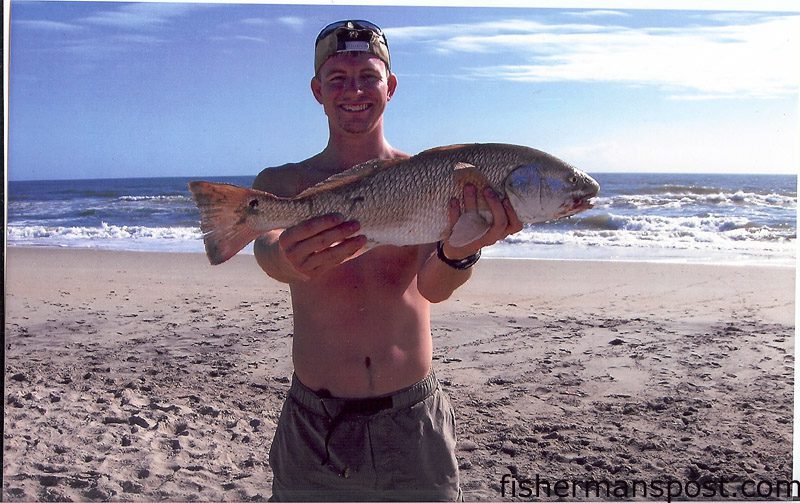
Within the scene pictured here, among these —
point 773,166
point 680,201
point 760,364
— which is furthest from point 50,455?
point 680,201

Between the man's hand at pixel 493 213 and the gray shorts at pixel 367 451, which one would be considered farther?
the gray shorts at pixel 367 451

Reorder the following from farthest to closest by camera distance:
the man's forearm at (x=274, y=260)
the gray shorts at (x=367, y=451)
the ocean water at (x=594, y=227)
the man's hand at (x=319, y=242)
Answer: the ocean water at (x=594, y=227) → the gray shorts at (x=367, y=451) → the man's forearm at (x=274, y=260) → the man's hand at (x=319, y=242)

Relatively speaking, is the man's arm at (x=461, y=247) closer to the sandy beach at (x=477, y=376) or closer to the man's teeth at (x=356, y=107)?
the man's teeth at (x=356, y=107)

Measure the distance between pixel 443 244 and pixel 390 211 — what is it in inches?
8.3

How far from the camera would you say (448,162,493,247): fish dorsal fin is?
2031 mm

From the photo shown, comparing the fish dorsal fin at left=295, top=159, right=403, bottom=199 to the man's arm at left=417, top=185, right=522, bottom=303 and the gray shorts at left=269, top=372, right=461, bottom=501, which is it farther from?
the gray shorts at left=269, top=372, right=461, bottom=501

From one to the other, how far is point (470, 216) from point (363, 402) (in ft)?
2.35

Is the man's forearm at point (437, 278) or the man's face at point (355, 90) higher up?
the man's face at point (355, 90)

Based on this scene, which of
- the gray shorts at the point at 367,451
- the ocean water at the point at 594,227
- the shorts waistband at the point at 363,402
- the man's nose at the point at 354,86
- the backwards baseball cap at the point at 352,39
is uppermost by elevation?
the backwards baseball cap at the point at 352,39

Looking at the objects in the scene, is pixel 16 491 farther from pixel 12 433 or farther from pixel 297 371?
pixel 297 371

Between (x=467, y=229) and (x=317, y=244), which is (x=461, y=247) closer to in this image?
(x=467, y=229)

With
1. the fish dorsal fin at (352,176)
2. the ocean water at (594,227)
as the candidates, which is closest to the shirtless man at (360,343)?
the fish dorsal fin at (352,176)

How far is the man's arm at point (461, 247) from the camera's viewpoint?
2064mm

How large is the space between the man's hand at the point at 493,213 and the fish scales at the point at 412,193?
2 centimetres
